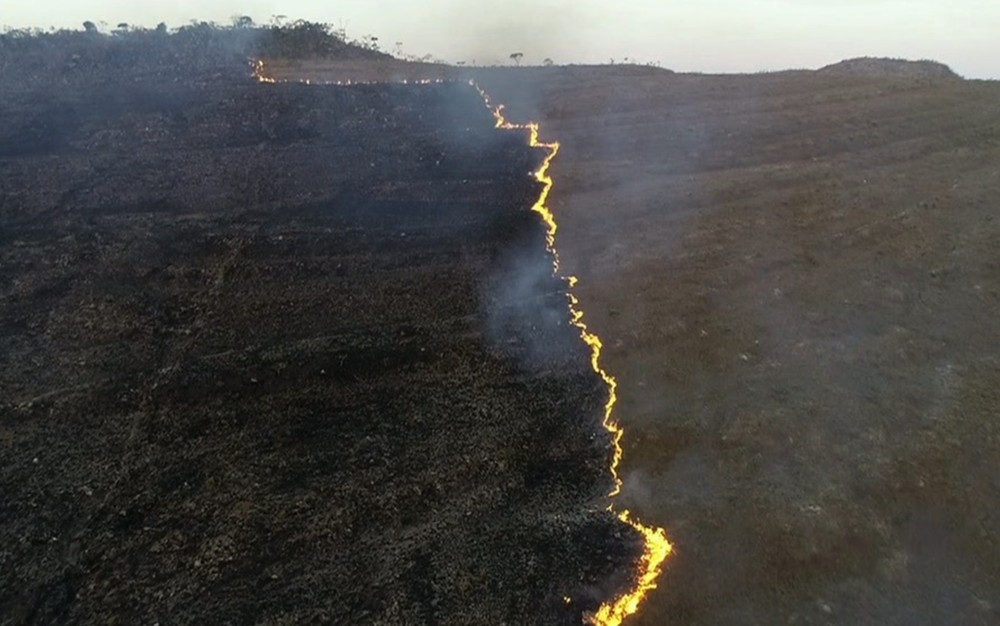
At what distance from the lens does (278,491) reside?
5969 millimetres

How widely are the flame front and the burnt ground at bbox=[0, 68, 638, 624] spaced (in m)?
0.14

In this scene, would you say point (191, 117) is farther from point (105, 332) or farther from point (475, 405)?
point (475, 405)

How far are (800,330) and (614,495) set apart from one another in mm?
3417

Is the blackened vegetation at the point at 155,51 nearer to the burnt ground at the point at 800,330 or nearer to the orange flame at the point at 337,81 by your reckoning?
the orange flame at the point at 337,81

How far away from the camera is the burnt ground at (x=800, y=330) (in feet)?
18.3

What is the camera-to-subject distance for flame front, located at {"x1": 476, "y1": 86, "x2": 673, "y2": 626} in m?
5.21

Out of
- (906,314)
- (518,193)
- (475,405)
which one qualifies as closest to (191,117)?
(518,193)

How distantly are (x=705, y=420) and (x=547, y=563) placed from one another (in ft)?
7.62

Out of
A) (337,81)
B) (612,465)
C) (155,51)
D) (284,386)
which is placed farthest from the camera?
(155,51)

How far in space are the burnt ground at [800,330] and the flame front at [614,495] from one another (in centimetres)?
12

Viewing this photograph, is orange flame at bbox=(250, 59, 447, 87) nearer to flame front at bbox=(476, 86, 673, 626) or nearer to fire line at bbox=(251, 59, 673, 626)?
fire line at bbox=(251, 59, 673, 626)

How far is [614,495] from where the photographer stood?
621 centimetres

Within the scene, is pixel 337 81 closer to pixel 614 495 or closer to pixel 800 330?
pixel 800 330

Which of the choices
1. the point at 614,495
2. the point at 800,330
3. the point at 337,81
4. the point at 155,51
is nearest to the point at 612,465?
the point at 614,495
